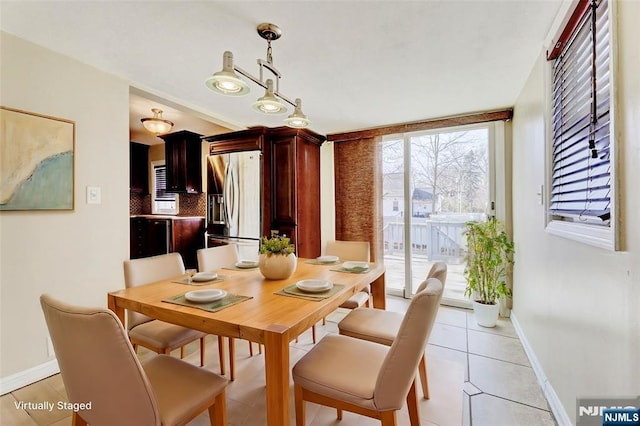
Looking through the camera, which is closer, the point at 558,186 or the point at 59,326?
the point at 59,326

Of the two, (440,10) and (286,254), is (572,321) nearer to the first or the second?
(286,254)

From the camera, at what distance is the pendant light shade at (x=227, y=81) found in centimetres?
142

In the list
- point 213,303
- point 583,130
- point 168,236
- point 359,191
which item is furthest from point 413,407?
point 168,236

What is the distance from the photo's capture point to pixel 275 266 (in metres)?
1.79

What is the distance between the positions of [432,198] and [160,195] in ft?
16.1

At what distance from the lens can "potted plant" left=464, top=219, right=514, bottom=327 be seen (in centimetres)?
281

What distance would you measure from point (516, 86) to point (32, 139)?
3.71 metres

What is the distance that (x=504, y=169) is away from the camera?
10.00ft

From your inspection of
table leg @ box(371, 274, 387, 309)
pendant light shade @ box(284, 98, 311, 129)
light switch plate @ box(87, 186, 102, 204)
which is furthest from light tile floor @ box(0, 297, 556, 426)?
pendant light shade @ box(284, 98, 311, 129)

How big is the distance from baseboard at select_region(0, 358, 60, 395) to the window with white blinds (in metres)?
3.28

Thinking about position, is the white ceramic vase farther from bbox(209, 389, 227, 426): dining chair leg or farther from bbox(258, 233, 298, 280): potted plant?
bbox(209, 389, 227, 426): dining chair leg

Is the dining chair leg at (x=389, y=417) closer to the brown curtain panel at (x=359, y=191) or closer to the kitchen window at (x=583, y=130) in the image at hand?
the kitchen window at (x=583, y=130)

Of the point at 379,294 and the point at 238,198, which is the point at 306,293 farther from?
the point at 238,198

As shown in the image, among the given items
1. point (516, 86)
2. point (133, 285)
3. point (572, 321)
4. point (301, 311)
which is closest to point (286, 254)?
point (301, 311)
